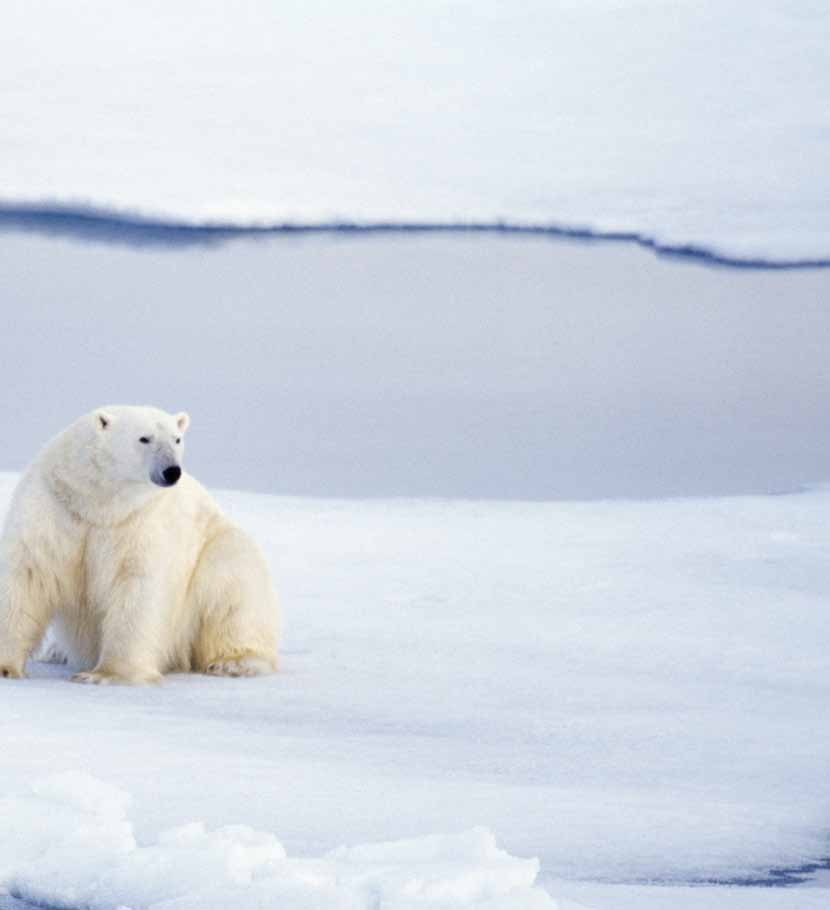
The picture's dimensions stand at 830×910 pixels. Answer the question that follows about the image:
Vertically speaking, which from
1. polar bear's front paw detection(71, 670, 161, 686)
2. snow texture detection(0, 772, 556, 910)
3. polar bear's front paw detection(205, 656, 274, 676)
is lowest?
snow texture detection(0, 772, 556, 910)

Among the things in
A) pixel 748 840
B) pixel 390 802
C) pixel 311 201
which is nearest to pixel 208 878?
pixel 390 802

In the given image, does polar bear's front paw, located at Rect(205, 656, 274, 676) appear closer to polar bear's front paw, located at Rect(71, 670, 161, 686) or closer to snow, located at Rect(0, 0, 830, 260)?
polar bear's front paw, located at Rect(71, 670, 161, 686)

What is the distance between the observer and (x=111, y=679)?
A: 11.8 feet

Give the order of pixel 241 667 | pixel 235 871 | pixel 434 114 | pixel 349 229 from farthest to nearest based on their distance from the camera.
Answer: pixel 434 114 < pixel 349 229 < pixel 241 667 < pixel 235 871

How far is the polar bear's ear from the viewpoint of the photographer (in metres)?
3.65

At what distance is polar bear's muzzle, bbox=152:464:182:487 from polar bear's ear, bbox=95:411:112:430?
0.58 feet

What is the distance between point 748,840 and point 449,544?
4374 mm

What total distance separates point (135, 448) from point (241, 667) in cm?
58

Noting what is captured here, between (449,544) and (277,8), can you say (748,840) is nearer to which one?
(449,544)

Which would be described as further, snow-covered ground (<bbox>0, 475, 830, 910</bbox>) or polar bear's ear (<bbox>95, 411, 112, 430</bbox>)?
polar bear's ear (<bbox>95, 411, 112, 430</bbox>)

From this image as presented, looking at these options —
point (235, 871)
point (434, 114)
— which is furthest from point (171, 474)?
point (434, 114)

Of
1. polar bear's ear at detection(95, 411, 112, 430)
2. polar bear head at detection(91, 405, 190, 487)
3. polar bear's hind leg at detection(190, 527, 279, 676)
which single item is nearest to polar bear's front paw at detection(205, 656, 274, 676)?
polar bear's hind leg at detection(190, 527, 279, 676)

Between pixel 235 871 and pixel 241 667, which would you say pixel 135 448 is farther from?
pixel 235 871

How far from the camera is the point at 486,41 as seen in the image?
1406 cm
